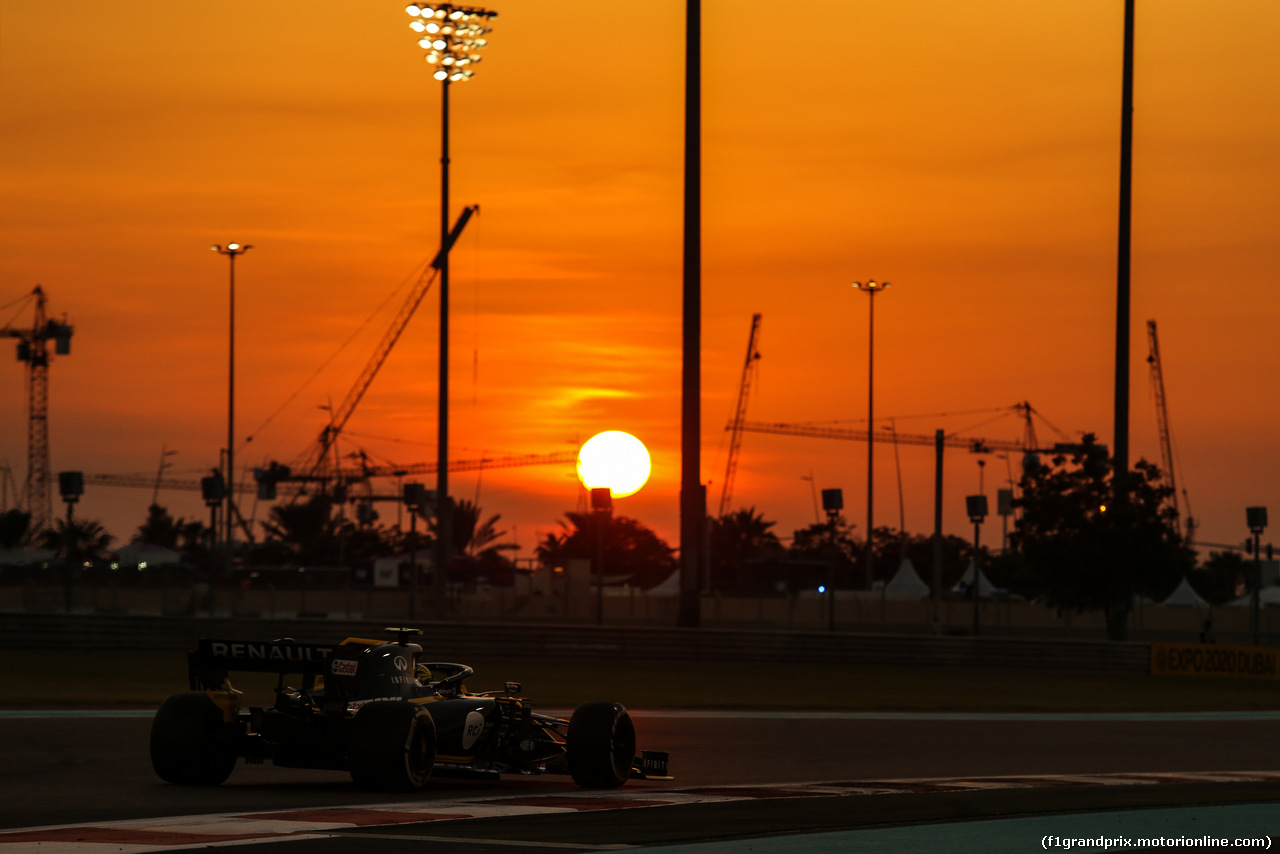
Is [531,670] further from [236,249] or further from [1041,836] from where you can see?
[236,249]

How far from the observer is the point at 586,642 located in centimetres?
3694

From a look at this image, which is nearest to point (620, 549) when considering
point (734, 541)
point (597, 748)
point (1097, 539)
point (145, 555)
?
point (734, 541)

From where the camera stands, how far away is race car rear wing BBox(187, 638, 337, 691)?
44.9 feet

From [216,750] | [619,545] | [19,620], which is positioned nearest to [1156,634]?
[19,620]

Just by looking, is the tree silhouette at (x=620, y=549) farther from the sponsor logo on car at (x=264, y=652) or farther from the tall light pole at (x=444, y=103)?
the sponsor logo on car at (x=264, y=652)

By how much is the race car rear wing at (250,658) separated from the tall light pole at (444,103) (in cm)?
3036

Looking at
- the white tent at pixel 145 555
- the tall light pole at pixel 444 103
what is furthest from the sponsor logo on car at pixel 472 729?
the white tent at pixel 145 555

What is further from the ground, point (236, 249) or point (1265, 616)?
point (236, 249)

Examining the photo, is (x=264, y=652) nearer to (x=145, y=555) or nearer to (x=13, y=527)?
(x=145, y=555)

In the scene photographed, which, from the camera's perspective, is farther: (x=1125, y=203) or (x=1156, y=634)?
(x=1156, y=634)

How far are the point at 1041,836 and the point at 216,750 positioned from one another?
660cm

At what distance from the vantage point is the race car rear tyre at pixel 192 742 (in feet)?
45.4

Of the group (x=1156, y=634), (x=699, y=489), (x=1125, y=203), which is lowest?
(x=1156, y=634)

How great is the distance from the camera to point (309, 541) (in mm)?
162500
